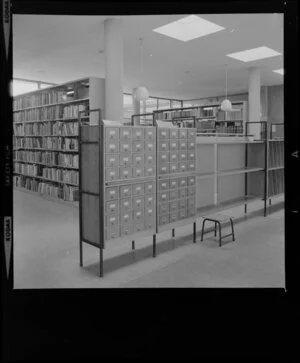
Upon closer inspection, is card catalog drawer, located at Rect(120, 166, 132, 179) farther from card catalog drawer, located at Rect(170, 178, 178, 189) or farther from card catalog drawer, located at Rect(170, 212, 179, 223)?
card catalog drawer, located at Rect(170, 212, 179, 223)

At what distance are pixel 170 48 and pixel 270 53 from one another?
2130mm

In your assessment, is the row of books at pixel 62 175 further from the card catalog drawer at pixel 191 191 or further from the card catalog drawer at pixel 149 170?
the card catalog drawer at pixel 149 170

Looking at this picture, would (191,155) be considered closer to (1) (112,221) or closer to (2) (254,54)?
(1) (112,221)

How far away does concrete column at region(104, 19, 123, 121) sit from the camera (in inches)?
200

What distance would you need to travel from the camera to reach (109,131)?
312 cm

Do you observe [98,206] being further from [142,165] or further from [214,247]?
[214,247]

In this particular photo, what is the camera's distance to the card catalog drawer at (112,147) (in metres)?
3.12

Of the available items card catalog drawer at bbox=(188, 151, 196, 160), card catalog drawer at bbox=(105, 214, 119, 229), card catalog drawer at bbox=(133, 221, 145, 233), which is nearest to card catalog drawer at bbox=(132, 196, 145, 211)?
card catalog drawer at bbox=(133, 221, 145, 233)

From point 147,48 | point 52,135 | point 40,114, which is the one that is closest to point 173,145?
point 147,48

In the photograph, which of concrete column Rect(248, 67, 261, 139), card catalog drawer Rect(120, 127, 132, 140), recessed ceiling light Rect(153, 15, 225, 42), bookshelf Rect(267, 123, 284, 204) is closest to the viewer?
card catalog drawer Rect(120, 127, 132, 140)

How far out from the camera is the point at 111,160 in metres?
3.17

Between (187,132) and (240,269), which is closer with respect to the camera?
(240,269)

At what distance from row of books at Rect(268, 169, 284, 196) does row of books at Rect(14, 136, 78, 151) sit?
351 cm
